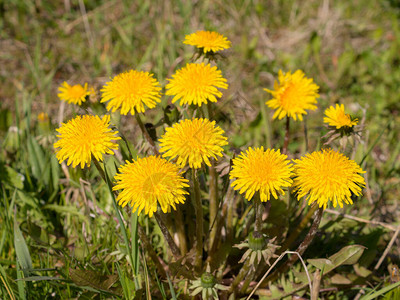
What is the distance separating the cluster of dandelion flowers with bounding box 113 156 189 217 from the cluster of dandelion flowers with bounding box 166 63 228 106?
28 centimetres

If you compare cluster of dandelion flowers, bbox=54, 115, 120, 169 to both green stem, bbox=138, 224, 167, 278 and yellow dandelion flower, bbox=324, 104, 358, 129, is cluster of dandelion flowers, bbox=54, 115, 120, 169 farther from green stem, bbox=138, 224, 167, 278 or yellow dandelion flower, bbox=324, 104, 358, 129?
yellow dandelion flower, bbox=324, 104, 358, 129

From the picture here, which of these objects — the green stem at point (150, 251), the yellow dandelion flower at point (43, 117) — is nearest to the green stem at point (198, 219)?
→ the green stem at point (150, 251)

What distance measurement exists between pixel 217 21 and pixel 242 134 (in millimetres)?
1784

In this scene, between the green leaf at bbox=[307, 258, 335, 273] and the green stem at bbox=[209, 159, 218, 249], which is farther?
the green stem at bbox=[209, 159, 218, 249]

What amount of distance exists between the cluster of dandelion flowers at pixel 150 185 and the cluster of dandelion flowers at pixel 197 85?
0.92 feet

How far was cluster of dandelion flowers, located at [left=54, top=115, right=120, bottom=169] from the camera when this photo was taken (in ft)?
4.37

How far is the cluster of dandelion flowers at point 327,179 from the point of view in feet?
4.23

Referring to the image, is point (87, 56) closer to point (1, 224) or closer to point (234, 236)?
point (1, 224)

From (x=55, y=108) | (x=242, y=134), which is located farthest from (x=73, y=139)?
(x=55, y=108)

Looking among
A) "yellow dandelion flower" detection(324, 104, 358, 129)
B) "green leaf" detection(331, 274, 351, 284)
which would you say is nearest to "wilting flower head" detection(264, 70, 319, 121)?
"yellow dandelion flower" detection(324, 104, 358, 129)

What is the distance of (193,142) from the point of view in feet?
4.25

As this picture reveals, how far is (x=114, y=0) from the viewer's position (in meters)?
4.20

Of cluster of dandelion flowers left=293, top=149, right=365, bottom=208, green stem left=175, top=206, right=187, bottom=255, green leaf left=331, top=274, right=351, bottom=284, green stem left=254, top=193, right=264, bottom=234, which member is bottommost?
green leaf left=331, top=274, right=351, bottom=284

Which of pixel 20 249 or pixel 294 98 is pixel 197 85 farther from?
pixel 20 249
